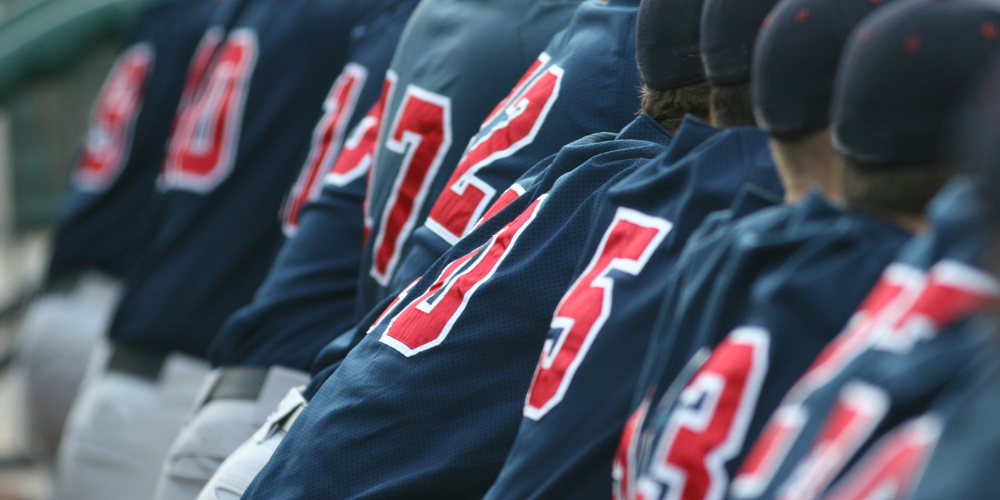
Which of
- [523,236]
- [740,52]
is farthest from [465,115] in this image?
[740,52]

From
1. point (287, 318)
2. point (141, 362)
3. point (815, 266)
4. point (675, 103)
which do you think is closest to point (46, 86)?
point (141, 362)

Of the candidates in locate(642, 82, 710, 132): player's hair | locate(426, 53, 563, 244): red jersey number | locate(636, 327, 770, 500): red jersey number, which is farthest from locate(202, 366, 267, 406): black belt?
locate(636, 327, 770, 500): red jersey number

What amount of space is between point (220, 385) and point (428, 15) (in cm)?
86

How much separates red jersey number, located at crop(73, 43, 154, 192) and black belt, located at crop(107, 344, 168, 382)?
84 centimetres

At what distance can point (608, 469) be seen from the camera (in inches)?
49.0

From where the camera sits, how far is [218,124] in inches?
122

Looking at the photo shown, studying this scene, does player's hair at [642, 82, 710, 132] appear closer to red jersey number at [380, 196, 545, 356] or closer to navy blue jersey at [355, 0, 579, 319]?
red jersey number at [380, 196, 545, 356]

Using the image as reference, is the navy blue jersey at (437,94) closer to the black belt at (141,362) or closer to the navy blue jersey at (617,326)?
the navy blue jersey at (617,326)

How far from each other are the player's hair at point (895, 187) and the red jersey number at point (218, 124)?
7.41ft

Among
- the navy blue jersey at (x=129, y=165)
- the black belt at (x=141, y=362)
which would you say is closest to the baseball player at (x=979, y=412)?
the black belt at (x=141, y=362)

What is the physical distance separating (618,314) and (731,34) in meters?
0.28

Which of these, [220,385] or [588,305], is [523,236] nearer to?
[588,305]

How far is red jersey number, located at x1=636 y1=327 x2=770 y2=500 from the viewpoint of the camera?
0.98 m

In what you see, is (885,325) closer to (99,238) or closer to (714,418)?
(714,418)
